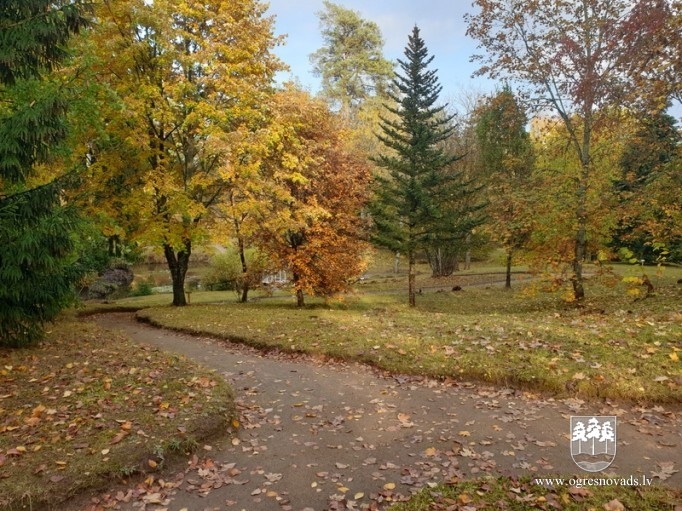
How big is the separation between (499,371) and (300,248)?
10.1 metres

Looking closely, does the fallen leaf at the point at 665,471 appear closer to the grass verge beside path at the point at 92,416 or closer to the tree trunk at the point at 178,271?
the grass verge beside path at the point at 92,416

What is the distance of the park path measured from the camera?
4.49m

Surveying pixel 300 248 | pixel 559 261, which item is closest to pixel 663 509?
pixel 559 261

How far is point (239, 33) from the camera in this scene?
570 inches

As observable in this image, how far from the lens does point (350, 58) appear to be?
127 feet

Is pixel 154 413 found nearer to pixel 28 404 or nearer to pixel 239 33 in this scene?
pixel 28 404

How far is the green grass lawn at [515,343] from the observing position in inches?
272

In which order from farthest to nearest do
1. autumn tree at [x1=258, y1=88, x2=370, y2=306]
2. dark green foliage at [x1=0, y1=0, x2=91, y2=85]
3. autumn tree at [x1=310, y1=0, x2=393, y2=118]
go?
autumn tree at [x1=310, y1=0, x2=393, y2=118] → autumn tree at [x1=258, y1=88, x2=370, y2=306] → dark green foliage at [x1=0, y1=0, x2=91, y2=85]

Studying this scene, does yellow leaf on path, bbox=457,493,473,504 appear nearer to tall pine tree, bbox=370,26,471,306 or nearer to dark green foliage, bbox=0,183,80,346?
dark green foliage, bbox=0,183,80,346

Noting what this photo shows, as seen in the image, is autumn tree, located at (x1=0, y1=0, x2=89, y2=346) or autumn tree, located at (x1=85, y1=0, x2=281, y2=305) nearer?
autumn tree, located at (x1=0, y1=0, x2=89, y2=346)

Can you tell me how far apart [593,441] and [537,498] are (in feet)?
5.79

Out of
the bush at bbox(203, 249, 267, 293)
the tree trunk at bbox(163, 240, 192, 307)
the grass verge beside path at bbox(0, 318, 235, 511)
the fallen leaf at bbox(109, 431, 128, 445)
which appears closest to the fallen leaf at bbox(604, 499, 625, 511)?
the grass verge beside path at bbox(0, 318, 235, 511)

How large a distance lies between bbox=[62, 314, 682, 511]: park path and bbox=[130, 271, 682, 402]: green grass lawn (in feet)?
1.35

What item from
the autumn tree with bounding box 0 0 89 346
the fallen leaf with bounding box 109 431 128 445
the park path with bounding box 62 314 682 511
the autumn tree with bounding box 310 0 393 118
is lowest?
the park path with bounding box 62 314 682 511
